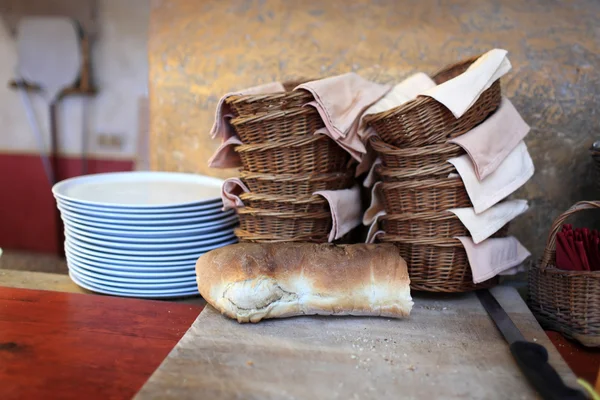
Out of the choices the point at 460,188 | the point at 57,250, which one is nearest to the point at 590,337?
the point at 460,188

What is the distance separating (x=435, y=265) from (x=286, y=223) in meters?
0.33

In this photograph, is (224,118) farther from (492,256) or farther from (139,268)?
(492,256)

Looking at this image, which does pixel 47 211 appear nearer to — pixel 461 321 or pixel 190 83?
pixel 190 83

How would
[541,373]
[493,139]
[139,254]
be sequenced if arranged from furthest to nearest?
[139,254] < [493,139] < [541,373]

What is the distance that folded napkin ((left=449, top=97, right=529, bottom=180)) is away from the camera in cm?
100

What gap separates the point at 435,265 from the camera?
3.53 feet

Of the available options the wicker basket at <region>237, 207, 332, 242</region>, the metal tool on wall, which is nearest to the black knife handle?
the wicker basket at <region>237, 207, 332, 242</region>

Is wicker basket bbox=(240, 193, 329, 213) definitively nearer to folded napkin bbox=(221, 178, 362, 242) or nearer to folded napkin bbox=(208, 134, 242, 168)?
folded napkin bbox=(221, 178, 362, 242)

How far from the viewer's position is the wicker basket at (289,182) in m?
1.07

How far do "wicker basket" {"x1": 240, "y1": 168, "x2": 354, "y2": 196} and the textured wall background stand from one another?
399 mm

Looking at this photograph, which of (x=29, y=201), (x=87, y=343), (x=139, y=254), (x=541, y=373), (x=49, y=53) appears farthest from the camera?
(x=29, y=201)

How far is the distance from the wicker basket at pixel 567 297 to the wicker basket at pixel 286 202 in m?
0.47

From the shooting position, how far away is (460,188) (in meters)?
1.02

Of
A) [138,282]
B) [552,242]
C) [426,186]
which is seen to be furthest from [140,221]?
[552,242]
